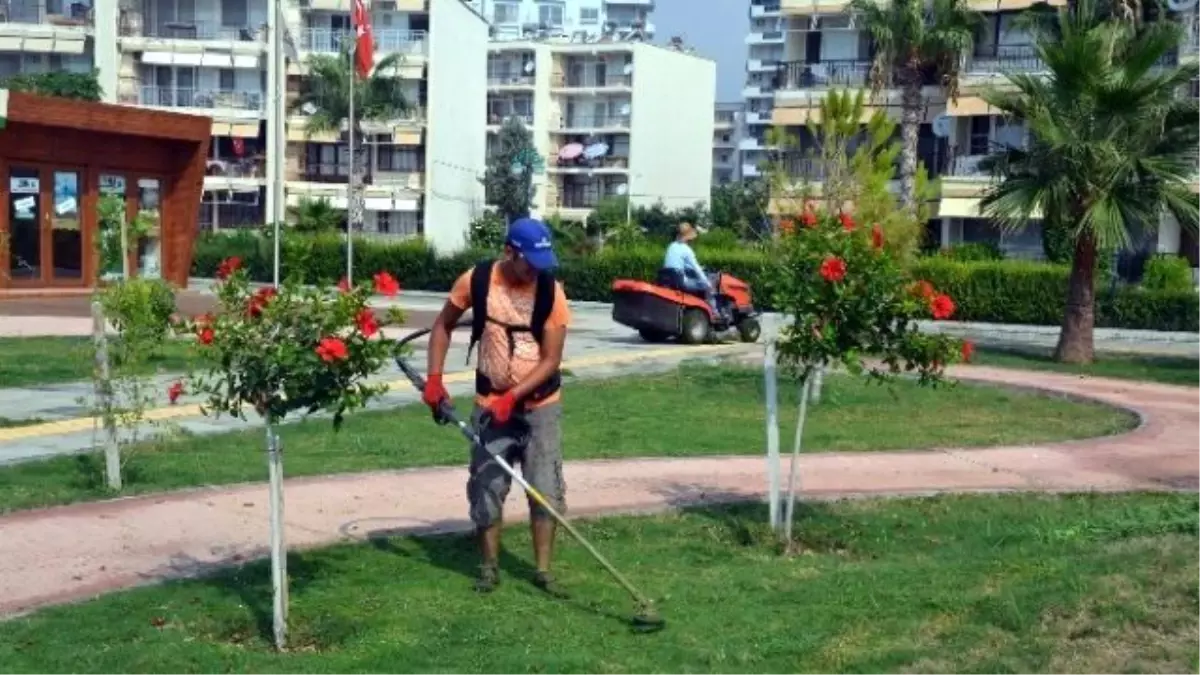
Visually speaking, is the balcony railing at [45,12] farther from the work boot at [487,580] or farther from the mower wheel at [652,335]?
the work boot at [487,580]

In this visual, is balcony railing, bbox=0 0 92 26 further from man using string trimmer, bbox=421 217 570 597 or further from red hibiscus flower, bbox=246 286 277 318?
red hibiscus flower, bbox=246 286 277 318

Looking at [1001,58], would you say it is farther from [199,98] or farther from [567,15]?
[567,15]

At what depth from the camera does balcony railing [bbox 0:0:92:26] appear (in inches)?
2148

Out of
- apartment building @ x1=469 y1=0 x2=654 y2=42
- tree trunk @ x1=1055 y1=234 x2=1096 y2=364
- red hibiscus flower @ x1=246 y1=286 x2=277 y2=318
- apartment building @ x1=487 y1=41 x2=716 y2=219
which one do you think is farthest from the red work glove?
apartment building @ x1=469 y1=0 x2=654 y2=42

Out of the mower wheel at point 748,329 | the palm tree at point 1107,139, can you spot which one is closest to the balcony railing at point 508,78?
the mower wheel at point 748,329

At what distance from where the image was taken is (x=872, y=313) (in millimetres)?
7730

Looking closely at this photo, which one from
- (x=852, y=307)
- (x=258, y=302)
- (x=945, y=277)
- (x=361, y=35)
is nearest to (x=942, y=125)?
(x=945, y=277)

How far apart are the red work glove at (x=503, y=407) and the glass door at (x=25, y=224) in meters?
22.1

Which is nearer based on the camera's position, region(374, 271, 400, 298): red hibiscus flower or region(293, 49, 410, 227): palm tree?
region(374, 271, 400, 298): red hibiscus flower

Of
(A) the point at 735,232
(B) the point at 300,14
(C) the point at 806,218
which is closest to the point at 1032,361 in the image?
(C) the point at 806,218

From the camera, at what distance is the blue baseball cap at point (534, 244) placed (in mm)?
6480

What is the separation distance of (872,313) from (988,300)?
89.1 ft

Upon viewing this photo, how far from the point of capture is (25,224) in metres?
26.8

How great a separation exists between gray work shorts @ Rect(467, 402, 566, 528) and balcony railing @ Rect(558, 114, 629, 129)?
65223 millimetres
